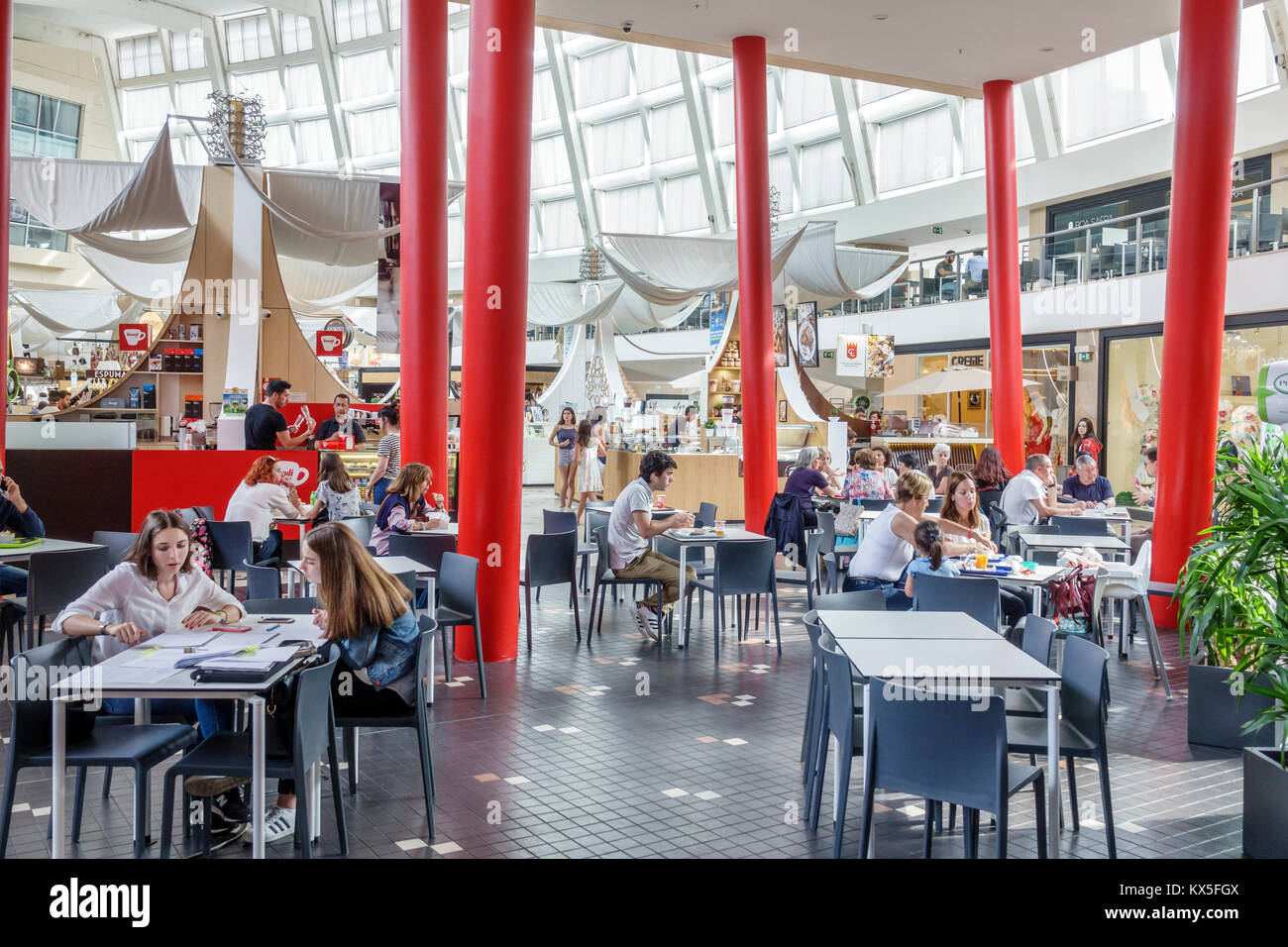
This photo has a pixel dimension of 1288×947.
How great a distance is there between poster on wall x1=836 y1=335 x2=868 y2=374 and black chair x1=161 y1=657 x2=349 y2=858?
14194 mm

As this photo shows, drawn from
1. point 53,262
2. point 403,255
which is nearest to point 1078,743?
point 403,255

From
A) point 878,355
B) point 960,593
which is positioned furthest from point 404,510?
point 878,355

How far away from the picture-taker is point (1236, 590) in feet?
14.5

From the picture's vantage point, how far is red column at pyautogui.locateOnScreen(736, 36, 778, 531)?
32.1ft

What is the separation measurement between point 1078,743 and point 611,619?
15.0ft

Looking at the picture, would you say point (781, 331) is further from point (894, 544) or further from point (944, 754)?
point (944, 754)

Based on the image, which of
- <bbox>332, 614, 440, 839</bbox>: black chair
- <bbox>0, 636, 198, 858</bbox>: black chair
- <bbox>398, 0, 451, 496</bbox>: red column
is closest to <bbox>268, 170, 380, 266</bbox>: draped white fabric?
<bbox>398, 0, 451, 496</bbox>: red column

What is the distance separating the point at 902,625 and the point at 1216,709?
69.6 inches

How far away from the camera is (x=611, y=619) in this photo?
769 cm

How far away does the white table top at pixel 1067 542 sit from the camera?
21.3 ft

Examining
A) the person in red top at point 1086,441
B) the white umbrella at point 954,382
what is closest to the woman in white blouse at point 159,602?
the person in red top at point 1086,441

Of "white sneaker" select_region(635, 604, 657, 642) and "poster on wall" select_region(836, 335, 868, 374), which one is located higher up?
"poster on wall" select_region(836, 335, 868, 374)

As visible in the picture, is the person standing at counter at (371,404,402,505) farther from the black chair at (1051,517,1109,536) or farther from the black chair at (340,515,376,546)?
the black chair at (1051,517,1109,536)
